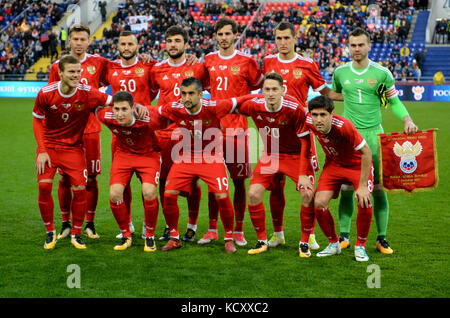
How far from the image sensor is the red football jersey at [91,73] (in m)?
6.54

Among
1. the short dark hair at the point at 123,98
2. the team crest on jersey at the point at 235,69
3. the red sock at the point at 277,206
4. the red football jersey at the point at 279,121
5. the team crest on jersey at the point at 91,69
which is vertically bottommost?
the red sock at the point at 277,206

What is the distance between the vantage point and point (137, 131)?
589 cm

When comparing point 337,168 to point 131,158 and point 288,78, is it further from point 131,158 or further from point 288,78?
point 131,158

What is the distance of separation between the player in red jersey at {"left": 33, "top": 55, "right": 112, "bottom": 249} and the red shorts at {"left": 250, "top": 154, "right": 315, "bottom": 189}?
1800 mm

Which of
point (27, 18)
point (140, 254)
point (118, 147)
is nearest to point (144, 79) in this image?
point (118, 147)

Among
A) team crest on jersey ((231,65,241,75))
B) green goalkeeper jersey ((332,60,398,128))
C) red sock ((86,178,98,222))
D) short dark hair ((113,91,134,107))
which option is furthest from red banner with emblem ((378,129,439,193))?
red sock ((86,178,98,222))

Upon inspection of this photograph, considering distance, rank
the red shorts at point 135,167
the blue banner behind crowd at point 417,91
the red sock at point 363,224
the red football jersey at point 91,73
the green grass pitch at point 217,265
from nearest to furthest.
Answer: the green grass pitch at point 217,265 → the red sock at point 363,224 → the red shorts at point 135,167 → the red football jersey at point 91,73 → the blue banner behind crowd at point 417,91

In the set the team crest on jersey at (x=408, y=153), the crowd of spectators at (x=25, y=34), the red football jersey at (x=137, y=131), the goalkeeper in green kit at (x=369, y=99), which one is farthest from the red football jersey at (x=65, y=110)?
the crowd of spectators at (x=25, y=34)

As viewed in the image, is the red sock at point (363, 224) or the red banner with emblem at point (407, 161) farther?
the red banner with emblem at point (407, 161)

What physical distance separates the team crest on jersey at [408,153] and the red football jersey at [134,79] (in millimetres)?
2914

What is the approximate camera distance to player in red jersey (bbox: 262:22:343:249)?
19.7 ft

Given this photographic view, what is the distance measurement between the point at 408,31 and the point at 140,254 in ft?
93.7

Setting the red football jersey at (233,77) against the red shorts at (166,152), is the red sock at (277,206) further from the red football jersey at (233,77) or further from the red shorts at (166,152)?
the red shorts at (166,152)

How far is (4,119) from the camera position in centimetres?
1811
